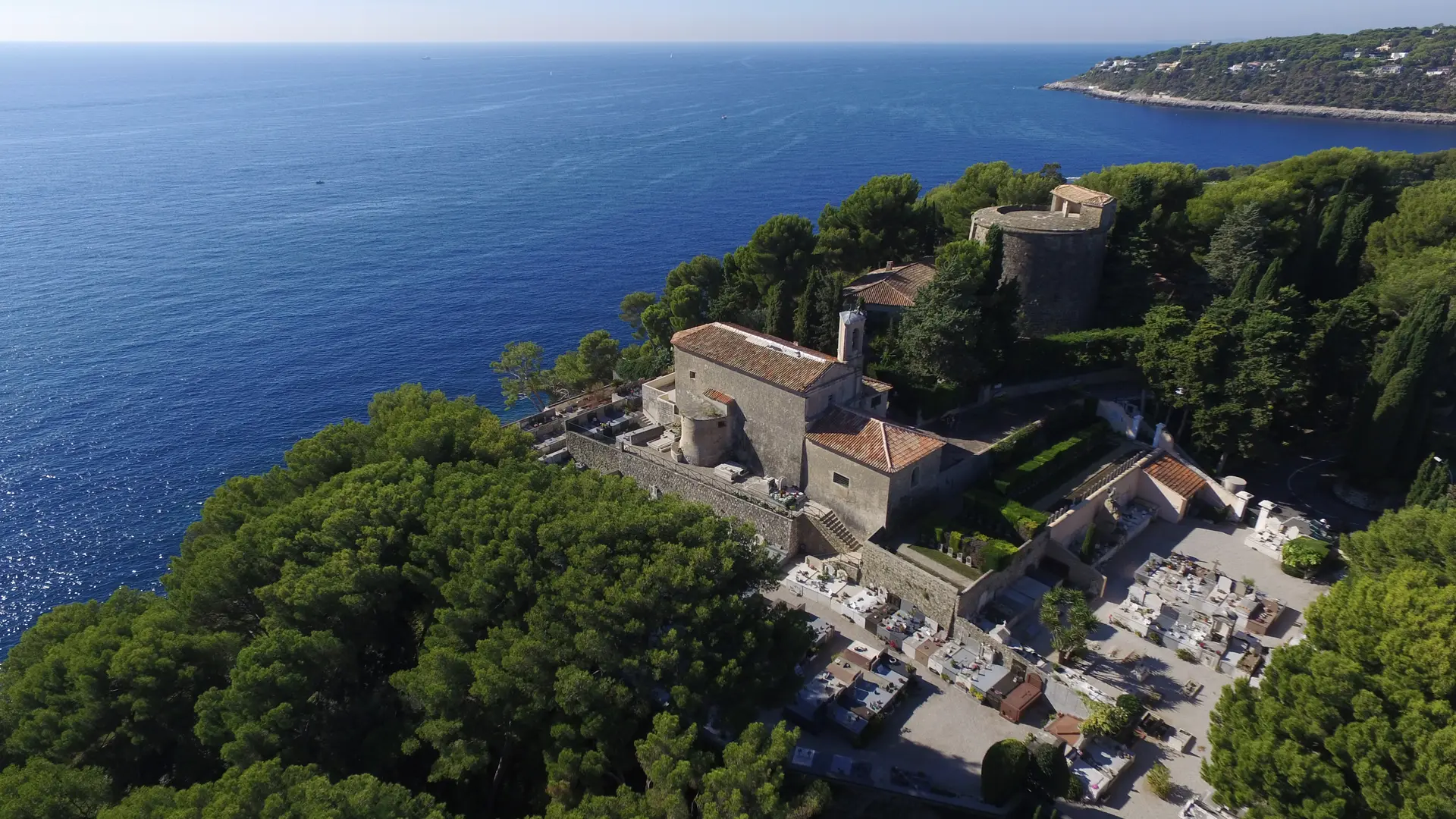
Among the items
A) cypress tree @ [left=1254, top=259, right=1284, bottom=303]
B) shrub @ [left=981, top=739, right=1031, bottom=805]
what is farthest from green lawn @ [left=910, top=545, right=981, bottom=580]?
cypress tree @ [left=1254, top=259, right=1284, bottom=303]

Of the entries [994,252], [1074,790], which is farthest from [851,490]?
[994,252]

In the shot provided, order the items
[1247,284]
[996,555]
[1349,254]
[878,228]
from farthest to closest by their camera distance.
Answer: [878,228] → [1349,254] → [1247,284] → [996,555]

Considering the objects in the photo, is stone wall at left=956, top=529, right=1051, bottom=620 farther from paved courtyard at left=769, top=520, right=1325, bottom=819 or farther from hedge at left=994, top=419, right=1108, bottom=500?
hedge at left=994, top=419, right=1108, bottom=500

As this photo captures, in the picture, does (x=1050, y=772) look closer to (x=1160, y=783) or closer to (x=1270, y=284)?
(x=1160, y=783)

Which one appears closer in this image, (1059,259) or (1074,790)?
(1074,790)

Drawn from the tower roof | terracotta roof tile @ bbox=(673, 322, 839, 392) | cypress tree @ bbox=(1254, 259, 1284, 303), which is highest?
the tower roof

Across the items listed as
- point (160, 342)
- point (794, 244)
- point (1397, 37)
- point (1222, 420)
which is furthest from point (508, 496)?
point (1397, 37)

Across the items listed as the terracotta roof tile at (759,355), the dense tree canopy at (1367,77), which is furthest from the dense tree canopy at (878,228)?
the dense tree canopy at (1367,77)
